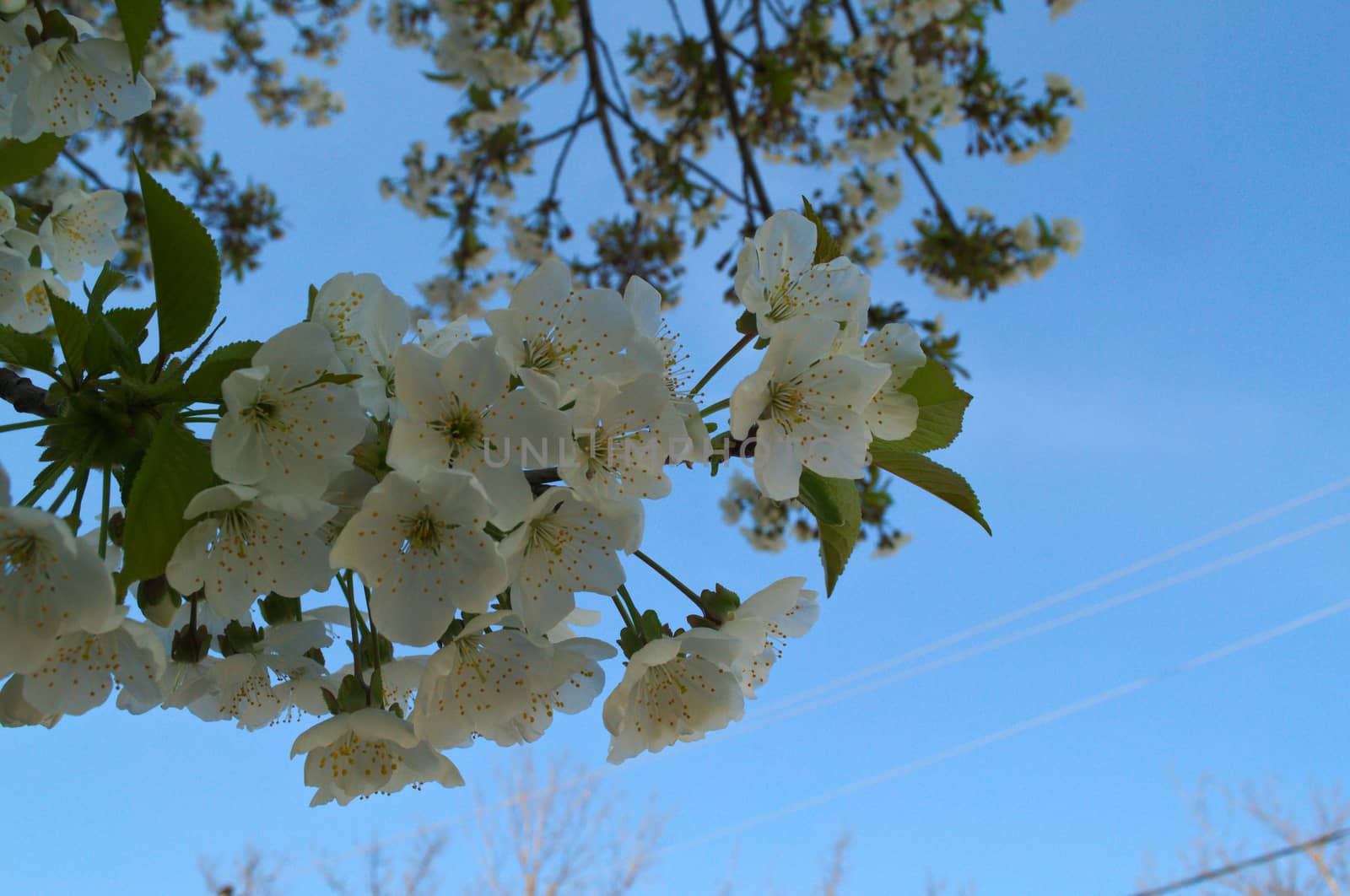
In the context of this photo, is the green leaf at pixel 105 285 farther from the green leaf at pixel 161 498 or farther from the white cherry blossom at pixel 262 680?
the white cherry blossom at pixel 262 680

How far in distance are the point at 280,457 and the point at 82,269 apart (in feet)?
3.55

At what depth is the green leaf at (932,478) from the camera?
94 centimetres

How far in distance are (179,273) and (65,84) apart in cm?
55

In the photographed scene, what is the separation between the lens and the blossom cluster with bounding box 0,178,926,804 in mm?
725

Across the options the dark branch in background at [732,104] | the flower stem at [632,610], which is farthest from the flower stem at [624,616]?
the dark branch in background at [732,104]

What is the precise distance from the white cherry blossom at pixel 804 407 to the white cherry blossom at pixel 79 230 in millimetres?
1227

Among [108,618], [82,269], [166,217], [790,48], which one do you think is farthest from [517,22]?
[108,618]

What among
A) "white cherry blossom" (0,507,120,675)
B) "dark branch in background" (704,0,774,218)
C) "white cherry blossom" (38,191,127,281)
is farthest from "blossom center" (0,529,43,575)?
"dark branch in background" (704,0,774,218)

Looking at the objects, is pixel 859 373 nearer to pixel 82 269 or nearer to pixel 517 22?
pixel 82 269

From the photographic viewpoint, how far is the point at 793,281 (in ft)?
3.23

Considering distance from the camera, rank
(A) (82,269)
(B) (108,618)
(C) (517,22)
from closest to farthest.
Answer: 1. (B) (108,618)
2. (A) (82,269)
3. (C) (517,22)

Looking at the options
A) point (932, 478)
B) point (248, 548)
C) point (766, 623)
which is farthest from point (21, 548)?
point (932, 478)

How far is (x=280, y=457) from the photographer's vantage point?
718 millimetres

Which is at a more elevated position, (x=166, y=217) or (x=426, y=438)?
(x=166, y=217)
